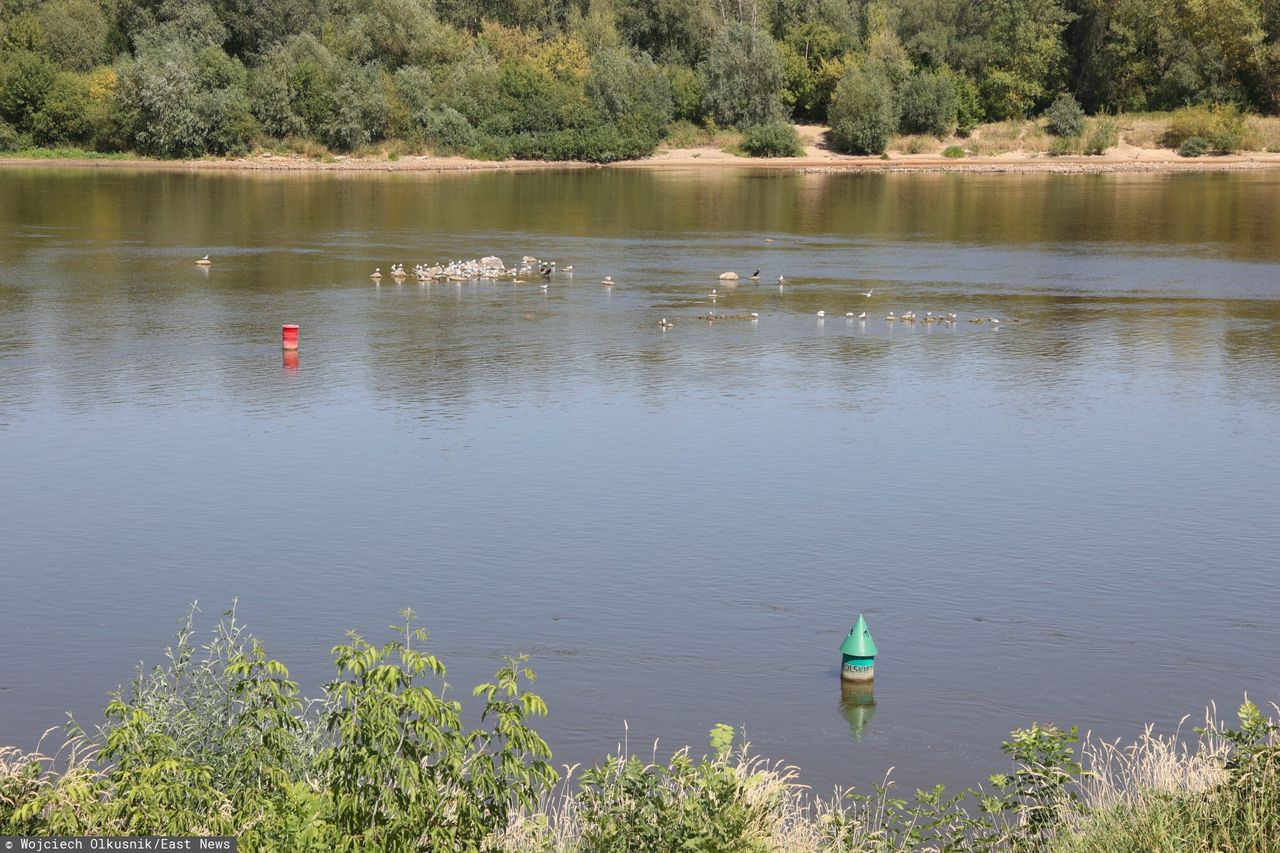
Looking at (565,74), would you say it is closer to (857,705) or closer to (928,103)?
(928,103)

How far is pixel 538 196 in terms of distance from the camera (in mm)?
68875

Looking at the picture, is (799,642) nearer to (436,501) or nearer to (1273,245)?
(436,501)

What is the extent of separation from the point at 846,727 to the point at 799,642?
1758 millimetres

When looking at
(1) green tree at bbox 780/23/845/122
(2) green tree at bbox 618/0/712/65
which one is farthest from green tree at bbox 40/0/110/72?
(1) green tree at bbox 780/23/845/122

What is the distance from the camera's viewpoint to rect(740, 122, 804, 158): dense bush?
3728 inches

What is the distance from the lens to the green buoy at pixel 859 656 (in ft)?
44.8

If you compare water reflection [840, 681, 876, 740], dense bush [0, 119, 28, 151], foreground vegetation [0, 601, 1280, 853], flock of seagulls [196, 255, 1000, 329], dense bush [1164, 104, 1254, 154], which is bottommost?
water reflection [840, 681, 876, 740]

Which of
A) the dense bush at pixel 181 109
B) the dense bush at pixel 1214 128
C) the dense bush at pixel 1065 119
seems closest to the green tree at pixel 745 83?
the dense bush at pixel 1065 119

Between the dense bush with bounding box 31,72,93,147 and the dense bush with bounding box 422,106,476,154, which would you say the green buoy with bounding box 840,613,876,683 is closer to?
the dense bush with bounding box 422,106,476,154

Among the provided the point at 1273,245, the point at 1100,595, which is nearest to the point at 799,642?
the point at 1100,595

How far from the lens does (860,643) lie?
44.8ft

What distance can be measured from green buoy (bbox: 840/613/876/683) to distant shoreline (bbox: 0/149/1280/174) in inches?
3002

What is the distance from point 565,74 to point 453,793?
9649 cm

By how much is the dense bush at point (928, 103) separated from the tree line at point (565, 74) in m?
0.16
